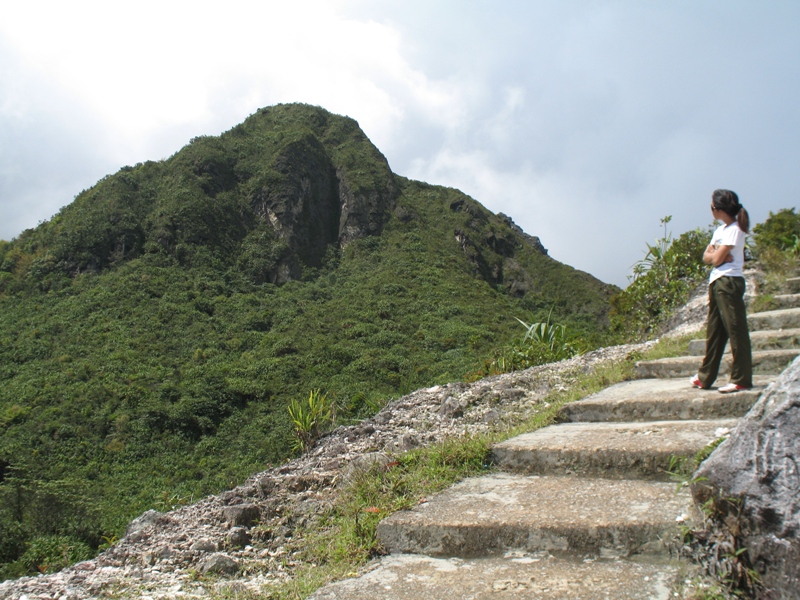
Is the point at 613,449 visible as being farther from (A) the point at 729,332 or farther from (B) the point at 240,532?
(B) the point at 240,532

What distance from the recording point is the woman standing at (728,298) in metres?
3.64

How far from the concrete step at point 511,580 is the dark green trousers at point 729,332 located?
1.97 meters

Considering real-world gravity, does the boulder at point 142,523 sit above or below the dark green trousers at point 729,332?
below

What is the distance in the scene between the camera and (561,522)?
7.57 ft

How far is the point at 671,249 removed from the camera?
356 inches

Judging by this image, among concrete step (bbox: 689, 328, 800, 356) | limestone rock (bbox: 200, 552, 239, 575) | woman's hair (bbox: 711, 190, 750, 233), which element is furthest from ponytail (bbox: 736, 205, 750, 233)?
limestone rock (bbox: 200, 552, 239, 575)

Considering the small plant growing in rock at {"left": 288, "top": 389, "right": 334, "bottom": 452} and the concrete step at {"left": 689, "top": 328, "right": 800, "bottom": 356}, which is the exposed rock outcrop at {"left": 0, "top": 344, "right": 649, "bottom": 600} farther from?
the concrete step at {"left": 689, "top": 328, "right": 800, "bottom": 356}

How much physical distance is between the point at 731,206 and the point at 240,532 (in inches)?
132

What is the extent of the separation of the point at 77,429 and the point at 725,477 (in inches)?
1502

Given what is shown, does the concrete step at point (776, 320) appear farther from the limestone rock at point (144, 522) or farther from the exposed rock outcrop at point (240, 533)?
the limestone rock at point (144, 522)

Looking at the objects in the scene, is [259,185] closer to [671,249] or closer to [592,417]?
[671,249]

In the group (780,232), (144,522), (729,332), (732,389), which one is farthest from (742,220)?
(780,232)

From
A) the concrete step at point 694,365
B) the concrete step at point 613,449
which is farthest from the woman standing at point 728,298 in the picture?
the concrete step at point 694,365

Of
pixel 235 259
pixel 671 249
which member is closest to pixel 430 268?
pixel 235 259
